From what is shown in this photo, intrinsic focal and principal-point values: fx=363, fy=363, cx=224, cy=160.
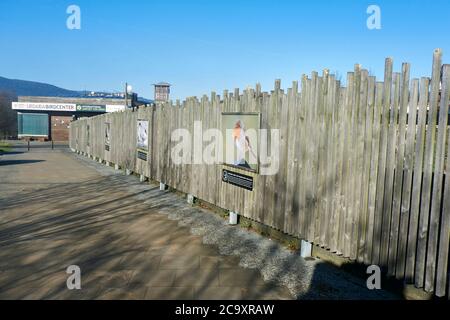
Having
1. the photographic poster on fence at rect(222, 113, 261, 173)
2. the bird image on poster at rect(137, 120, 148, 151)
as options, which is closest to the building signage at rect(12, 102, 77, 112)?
the bird image on poster at rect(137, 120, 148, 151)

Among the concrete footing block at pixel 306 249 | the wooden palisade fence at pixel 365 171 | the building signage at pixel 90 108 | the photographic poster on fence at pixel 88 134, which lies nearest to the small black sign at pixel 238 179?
the wooden palisade fence at pixel 365 171

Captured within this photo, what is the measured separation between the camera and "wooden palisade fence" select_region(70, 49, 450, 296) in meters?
4.12

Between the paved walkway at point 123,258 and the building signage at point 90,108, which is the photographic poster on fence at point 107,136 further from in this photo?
the building signage at point 90,108

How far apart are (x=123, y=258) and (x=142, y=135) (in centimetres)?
854

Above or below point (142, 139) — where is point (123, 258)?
below

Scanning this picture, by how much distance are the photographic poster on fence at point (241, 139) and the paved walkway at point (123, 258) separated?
145cm

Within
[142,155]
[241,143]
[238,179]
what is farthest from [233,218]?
[142,155]

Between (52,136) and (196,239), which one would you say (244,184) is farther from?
(52,136)

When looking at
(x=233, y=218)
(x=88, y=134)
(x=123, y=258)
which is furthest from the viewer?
(x=88, y=134)

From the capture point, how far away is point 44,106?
186ft

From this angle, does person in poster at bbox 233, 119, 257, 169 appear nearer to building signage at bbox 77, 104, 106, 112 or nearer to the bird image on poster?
the bird image on poster

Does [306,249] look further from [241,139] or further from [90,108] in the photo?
[90,108]

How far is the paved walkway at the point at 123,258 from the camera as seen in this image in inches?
182

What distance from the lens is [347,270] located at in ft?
17.6
